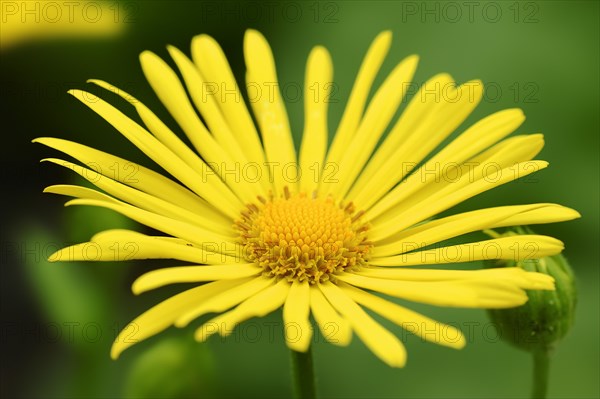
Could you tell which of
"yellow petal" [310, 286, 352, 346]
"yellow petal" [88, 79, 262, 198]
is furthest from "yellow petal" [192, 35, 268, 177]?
"yellow petal" [310, 286, 352, 346]

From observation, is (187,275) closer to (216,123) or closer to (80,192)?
(80,192)

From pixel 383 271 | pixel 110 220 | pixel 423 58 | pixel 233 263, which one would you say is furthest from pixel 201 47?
pixel 423 58

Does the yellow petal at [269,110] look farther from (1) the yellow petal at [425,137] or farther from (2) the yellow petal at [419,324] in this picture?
(2) the yellow petal at [419,324]

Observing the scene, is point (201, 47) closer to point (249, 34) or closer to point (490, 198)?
point (249, 34)

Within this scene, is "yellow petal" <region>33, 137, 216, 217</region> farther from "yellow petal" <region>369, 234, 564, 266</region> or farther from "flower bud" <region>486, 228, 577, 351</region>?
"flower bud" <region>486, 228, 577, 351</region>

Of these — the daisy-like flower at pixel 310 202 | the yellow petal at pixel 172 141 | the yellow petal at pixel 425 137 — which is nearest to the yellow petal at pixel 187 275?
the daisy-like flower at pixel 310 202

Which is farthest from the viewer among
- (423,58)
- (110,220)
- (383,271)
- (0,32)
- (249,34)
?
(423,58)
